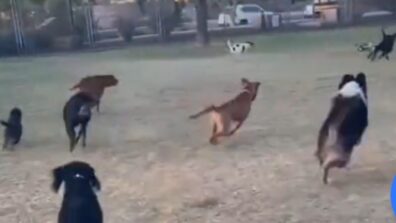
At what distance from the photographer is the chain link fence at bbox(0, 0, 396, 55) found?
16969 mm

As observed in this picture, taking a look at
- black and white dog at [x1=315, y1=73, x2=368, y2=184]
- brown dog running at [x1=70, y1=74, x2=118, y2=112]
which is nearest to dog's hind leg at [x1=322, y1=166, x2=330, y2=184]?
black and white dog at [x1=315, y1=73, x2=368, y2=184]

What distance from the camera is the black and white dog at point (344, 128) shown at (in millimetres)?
4180

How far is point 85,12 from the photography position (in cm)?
1777

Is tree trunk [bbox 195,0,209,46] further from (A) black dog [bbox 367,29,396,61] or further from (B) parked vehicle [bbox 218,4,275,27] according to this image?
(A) black dog [bbox 367,29,396,61]

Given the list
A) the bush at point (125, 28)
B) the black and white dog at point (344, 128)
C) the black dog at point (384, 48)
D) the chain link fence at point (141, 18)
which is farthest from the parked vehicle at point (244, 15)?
the black and white dog at point (344, 128)

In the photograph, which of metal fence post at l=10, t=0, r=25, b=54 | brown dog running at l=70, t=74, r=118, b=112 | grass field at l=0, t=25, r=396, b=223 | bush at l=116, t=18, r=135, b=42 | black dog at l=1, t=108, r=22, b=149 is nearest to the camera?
grass field at l=0, t=25, r=396, b=223

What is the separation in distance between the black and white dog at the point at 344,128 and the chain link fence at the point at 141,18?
12877mm

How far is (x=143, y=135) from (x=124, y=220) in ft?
6.75

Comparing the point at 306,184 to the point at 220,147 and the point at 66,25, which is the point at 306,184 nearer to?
the point at 220,147

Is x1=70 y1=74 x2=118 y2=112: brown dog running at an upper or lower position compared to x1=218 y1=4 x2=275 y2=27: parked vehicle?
upper

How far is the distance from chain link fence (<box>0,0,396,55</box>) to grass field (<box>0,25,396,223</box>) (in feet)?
23.5

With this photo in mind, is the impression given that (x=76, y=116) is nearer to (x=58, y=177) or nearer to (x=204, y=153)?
(x=204, y=153)

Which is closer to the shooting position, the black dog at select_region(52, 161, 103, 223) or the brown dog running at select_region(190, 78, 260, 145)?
the black dog at select_region(52, 161, 103, 223)

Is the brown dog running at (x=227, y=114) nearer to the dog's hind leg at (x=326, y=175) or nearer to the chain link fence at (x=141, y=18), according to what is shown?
the dog's hind leg at (x=326, y=175)
